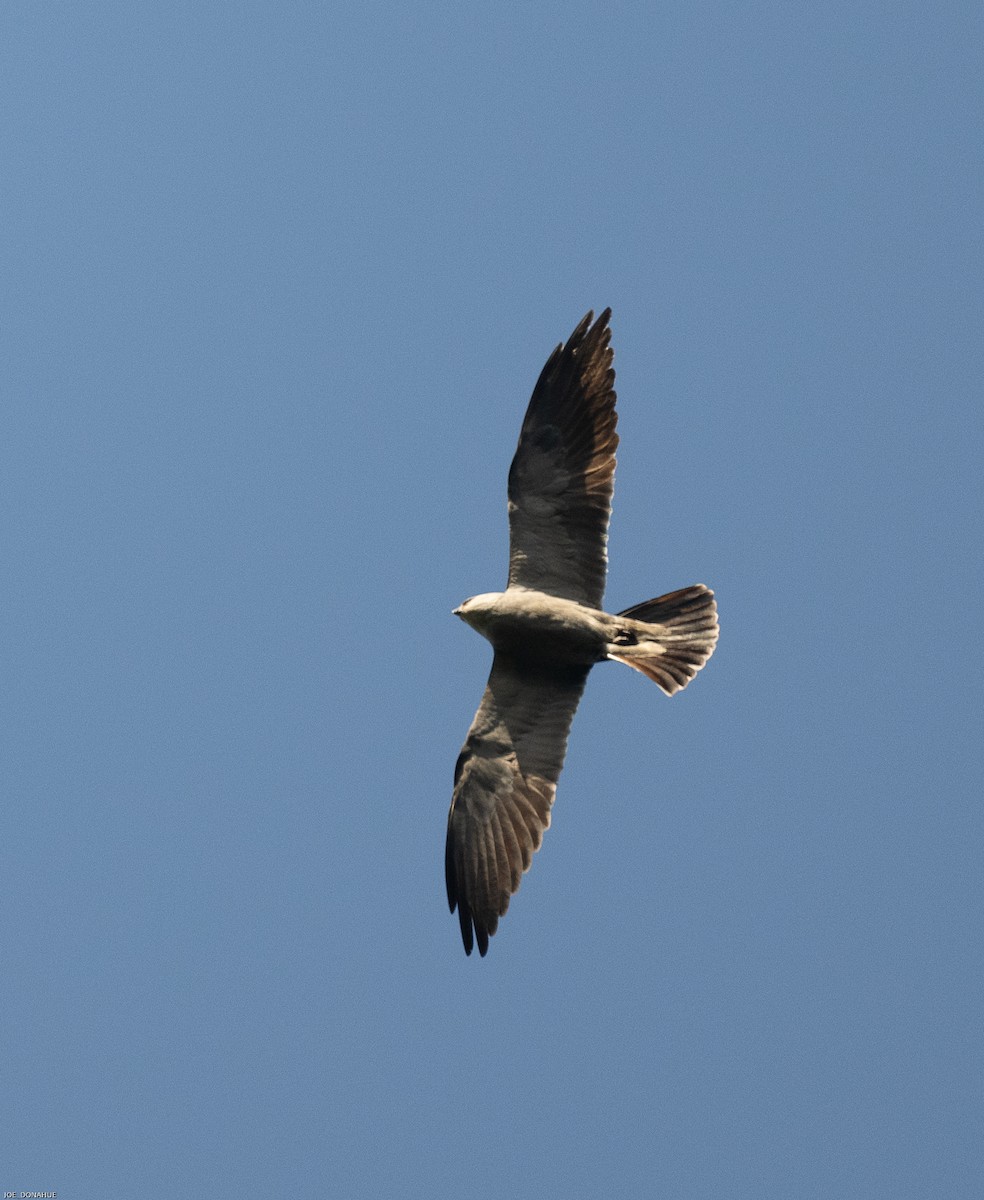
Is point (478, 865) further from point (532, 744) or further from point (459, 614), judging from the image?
point (459, 614)

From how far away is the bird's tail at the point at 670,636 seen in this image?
906cm

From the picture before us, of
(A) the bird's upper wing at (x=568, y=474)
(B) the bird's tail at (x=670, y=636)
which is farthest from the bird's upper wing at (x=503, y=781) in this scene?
(A) the bird's upper wing at (x=568, y=474)

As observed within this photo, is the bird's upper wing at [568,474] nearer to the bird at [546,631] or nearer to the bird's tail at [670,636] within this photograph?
the bird at [546,631]

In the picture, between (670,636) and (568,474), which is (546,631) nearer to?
(670,636)

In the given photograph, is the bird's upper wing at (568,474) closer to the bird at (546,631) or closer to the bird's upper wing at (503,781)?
the bird at (546,631)

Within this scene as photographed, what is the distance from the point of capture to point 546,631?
29.8 feet

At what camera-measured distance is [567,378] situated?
9.29 metres

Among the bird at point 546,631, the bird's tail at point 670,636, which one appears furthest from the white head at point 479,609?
the bird's tail at point 670,636

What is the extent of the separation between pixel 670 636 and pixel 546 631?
0.78 meters

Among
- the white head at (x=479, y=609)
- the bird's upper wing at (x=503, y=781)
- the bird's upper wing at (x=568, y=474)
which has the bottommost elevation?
the bird's upper wing at (x=503, y=781)

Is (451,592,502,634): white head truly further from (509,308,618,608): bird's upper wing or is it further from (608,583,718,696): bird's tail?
(608,583,718,696): bird's tail

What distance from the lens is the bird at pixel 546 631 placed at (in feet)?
29.8

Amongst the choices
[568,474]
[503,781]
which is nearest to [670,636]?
[568,474]

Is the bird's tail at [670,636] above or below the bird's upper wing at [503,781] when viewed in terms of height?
above
